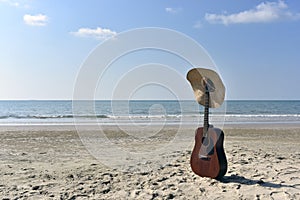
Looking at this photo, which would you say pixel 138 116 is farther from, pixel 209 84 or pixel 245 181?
pixel 245 181

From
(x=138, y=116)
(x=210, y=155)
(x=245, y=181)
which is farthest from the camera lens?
(x=138, y=116)

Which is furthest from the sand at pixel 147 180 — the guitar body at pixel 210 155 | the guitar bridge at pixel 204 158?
the guitar bridge at pixel 204 158

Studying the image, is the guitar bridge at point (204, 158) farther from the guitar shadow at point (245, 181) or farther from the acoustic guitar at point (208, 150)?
the guitar shadow at point (245, 181)

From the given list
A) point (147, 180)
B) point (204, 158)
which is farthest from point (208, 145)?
point (147, 180)

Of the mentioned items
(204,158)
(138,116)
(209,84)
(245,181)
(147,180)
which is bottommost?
(138,116)

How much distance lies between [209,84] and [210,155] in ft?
3.97

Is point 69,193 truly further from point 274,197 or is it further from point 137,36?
point 137,36

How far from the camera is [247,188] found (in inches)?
194

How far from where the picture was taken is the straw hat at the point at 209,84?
5375mm

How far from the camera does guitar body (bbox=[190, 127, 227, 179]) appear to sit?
17.4ft

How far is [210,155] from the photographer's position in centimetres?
540

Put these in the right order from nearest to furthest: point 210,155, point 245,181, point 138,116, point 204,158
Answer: point 245,181 → point 210,155 → point 204,158 → point 138,116

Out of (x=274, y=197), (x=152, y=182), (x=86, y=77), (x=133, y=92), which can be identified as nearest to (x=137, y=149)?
(x=133, y=92)

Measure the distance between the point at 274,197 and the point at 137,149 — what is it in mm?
5540
